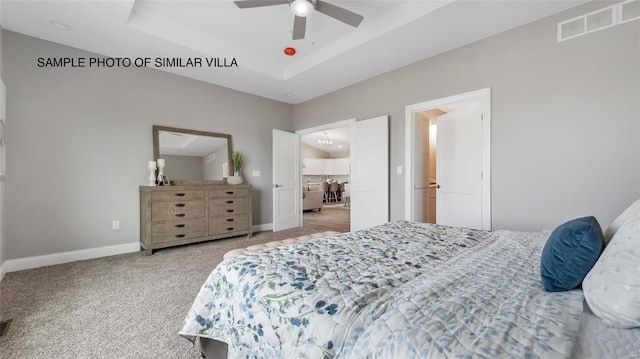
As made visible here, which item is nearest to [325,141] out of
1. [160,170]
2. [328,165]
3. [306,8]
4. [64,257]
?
[328,165]

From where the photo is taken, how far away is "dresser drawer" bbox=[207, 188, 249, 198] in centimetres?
385

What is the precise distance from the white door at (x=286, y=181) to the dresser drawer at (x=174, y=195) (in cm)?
144

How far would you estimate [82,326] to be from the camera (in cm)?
170

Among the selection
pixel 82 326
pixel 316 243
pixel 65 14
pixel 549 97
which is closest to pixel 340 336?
pixel 316 243

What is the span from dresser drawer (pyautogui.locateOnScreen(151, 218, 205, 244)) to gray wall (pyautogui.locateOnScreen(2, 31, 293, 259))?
466mm

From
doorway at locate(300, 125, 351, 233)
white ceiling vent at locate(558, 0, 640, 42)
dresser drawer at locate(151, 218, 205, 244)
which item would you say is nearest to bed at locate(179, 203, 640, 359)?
white ceiling vent at locate(558, 0, 640, 42)

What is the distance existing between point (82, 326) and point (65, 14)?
9.30 ft

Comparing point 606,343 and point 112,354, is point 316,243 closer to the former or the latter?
point 606,343

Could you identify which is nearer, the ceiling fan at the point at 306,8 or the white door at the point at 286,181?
the ceiling fan at the point at 306,8

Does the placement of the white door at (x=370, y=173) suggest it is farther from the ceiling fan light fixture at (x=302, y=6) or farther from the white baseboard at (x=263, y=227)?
the ceiling fan light fixture at (x=302, y=6)

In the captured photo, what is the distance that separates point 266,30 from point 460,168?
9.67ft

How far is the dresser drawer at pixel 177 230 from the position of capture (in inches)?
131

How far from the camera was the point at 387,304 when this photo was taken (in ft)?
2.63

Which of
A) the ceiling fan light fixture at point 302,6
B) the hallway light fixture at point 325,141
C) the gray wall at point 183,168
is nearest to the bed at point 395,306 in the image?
the ceiling fan light fixture at point 302,6
